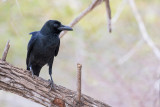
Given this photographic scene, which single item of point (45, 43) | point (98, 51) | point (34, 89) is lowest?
point (34, 89)

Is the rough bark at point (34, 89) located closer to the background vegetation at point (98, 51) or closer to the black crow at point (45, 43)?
the black crow at point (45, 43)

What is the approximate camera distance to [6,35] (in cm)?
721

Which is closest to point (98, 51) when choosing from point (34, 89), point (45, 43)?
point (45, 43)

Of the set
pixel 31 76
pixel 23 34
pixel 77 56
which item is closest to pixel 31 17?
pixel 23 34

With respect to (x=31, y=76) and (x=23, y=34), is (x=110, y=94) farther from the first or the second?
(x=31, y=76)

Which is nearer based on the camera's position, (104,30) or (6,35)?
(6,35)

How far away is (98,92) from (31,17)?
2.91 metres

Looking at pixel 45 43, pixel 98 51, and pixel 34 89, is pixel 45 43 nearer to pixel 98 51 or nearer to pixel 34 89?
pixel 34 89

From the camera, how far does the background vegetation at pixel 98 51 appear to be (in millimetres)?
6262

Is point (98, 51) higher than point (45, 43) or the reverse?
higher

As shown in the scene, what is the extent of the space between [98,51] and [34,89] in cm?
588

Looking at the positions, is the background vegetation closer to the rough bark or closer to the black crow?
the black crow

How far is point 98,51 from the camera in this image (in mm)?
8984

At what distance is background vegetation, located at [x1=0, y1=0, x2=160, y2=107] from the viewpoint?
6262 millimetres
